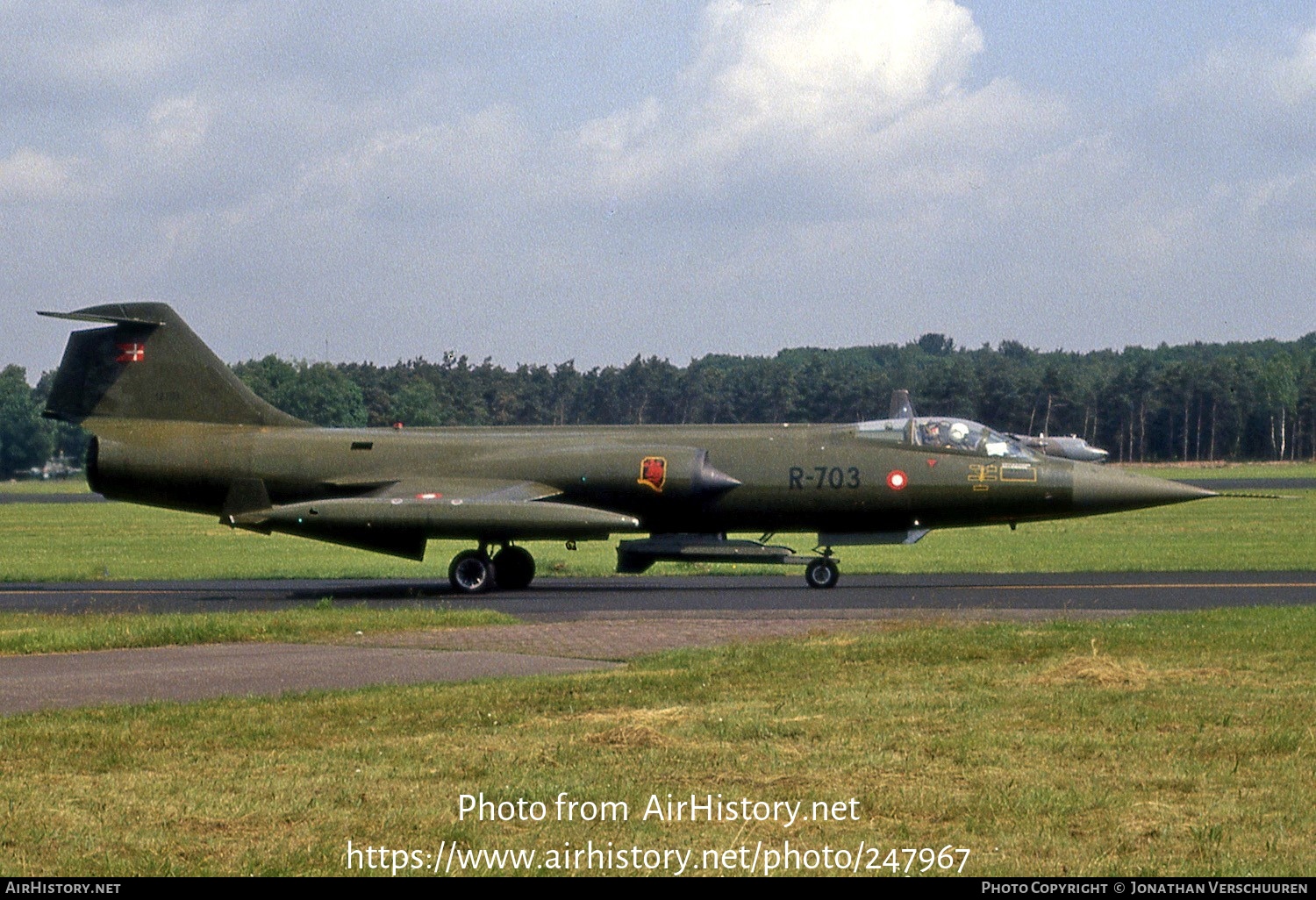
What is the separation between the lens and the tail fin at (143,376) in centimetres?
2552

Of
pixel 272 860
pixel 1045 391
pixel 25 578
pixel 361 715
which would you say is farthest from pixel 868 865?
pixel 1045 391

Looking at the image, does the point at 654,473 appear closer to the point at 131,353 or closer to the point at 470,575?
the point at 470,575

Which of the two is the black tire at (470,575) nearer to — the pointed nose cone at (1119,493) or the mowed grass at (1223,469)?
the pointed nose cone at (1119,493)

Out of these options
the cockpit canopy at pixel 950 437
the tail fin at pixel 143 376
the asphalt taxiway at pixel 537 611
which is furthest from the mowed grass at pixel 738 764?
the tail fin at pixel 143 376

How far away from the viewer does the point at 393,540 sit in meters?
23.9

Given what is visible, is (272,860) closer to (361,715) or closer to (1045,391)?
(361,715)

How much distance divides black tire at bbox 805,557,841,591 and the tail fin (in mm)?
9594

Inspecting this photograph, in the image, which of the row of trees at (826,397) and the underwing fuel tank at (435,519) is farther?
the row of trees at (826,397)

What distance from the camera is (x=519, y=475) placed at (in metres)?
25.2

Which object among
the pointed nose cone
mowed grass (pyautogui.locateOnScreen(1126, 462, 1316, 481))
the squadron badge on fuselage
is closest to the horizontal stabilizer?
the squadron badge on fuselage

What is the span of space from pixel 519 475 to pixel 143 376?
6.48m

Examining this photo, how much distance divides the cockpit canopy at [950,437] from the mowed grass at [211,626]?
28.0 ft

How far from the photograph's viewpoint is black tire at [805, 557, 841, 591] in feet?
77.9

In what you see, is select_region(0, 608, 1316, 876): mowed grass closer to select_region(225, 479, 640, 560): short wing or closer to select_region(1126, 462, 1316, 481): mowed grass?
select_region(225, 479, 640, 560): short wing
